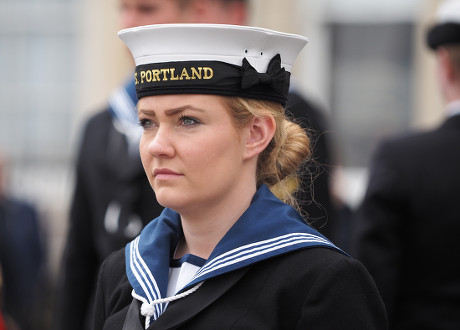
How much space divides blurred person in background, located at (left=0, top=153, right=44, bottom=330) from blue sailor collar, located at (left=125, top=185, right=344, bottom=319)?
16.8 ft

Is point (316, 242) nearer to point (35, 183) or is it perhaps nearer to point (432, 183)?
point (432, 183)

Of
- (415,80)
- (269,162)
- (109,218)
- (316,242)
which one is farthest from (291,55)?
(415,80)

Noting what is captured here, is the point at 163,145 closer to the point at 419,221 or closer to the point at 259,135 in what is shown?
the point at 259,135

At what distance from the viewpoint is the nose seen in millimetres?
2451

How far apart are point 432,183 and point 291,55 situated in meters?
1.60

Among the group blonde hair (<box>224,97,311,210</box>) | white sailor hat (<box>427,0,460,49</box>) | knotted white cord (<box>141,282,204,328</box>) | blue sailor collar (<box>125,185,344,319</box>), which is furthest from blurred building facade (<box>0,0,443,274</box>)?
knotted white cord (<box>141,282,204,328</box>)

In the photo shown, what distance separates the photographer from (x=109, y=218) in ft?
13.0

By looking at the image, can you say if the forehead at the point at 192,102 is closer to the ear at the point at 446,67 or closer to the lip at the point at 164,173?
the lip at the point at 164,173

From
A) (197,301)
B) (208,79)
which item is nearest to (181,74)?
(208,79)

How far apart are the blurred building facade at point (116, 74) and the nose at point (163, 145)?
762 cm

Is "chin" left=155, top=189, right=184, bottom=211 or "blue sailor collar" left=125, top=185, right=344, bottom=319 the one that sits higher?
"chin" left=155, top=189, right=184, bottom=211

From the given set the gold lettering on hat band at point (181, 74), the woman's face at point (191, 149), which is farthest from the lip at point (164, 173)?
the gold lettering on hat band at point (181, 74)

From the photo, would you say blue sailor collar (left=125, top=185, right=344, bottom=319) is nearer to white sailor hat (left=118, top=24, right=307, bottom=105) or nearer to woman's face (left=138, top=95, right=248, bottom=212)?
woman's face (left=138, top=95, right=248, bottom=212)

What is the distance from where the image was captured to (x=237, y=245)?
244 cm
